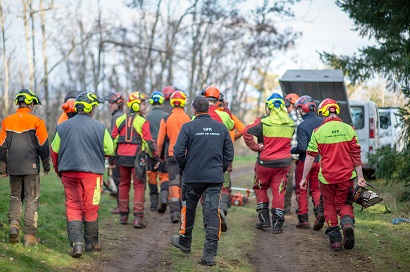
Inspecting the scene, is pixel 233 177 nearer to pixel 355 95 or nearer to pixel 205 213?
pixel 205 213

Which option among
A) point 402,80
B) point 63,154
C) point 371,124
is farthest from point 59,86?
point 63,154

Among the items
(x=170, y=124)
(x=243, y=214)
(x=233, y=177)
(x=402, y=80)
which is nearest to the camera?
(x=170, y=124)

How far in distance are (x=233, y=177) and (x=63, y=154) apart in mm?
13536

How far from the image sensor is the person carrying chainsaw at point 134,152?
10.3 meters

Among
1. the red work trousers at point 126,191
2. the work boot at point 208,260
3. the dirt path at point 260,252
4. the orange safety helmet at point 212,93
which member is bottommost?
the dirt path at point 260,252

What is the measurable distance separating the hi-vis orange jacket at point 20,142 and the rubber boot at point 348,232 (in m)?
4.34

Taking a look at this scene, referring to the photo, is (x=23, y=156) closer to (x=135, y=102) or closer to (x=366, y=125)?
(x=135, y=102)

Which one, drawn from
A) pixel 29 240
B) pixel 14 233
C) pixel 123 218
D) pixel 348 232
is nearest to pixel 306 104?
pixel 348 232

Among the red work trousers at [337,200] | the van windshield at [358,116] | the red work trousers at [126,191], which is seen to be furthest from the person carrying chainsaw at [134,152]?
the van windshield at [358,116]

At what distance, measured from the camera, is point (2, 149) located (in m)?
8.08

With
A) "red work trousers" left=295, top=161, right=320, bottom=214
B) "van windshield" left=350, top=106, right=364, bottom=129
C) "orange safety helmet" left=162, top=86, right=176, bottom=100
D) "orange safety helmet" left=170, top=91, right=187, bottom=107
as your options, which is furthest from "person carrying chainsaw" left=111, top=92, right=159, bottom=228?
"van windshield" left=350, top=106, right=364, bottom=129

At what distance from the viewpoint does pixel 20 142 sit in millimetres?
8102

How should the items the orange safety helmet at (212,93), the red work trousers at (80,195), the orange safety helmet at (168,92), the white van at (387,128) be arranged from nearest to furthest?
the red work trousers at (80,195), the orange safety helmet at (212,93), the orange safety helmet at (168,92), the white van at (387,128)

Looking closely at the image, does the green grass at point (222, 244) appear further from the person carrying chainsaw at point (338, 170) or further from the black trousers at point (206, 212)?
the person carrying chainsaw at point (338, 170)
